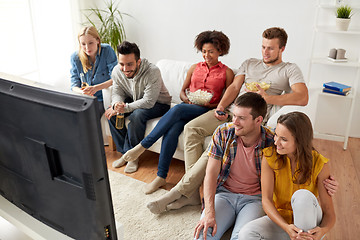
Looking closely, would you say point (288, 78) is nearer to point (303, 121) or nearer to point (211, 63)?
point (211, 63)

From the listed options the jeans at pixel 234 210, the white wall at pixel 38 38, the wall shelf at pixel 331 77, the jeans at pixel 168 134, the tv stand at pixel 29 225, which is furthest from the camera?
the white wall at pixel 38 38

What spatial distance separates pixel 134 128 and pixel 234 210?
1.23 m

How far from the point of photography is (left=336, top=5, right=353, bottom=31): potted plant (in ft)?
10.2

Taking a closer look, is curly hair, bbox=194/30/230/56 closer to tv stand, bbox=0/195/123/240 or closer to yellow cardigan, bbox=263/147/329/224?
yellow cardigan, bbox=263/147/329/224

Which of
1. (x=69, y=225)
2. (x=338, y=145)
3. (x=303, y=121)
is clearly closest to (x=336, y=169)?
(x=338, y=145)

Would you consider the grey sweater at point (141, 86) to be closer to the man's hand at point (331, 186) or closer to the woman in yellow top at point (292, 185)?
the woman in yellow top at point (292, 185)

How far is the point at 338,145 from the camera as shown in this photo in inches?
137

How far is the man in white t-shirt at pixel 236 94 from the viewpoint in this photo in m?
2.41

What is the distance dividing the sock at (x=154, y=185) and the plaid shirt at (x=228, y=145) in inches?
31.0

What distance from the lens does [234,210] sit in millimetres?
1987

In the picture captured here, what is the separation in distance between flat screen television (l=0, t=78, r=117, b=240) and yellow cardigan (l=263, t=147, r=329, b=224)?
1.10 m

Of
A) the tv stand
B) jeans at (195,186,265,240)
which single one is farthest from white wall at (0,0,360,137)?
the tv stand

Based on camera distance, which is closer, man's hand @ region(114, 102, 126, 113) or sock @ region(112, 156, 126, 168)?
man's hand @ region(114, 102, 126, 113)

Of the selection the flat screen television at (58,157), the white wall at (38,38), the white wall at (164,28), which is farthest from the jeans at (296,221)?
the white wall at (38,38)
